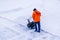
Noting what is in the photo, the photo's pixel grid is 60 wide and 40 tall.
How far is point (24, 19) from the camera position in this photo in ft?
44.3

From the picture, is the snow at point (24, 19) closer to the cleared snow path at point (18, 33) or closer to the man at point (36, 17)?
the cleared snow path at point (18, 33)

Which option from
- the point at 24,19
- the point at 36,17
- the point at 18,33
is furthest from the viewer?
the point at 24,19

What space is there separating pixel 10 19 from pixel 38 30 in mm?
3019

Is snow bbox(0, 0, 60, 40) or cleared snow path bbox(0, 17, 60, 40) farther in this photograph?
snow bbox(0, 0, 60, 40)

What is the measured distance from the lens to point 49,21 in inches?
509

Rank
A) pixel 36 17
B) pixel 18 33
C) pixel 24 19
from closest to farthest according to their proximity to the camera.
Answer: pixel 36 17 → pixel 18 33 → pixel 24 19

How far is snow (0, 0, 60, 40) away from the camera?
10.9 m

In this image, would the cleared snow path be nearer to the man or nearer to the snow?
the snow

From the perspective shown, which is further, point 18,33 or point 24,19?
point 24,19

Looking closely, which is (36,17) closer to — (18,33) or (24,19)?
(18,33)

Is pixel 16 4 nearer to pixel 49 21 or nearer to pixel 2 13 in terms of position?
pixel 2 13

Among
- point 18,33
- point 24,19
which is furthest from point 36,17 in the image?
point 24,19

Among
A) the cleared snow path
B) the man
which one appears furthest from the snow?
the man

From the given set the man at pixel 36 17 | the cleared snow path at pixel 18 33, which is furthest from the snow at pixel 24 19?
the man at pixel 36 17
